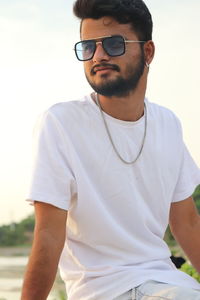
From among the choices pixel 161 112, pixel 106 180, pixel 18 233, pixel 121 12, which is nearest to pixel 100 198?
pixel 106 180

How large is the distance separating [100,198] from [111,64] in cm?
56

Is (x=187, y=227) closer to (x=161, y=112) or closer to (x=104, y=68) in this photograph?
(x=161, y=112)

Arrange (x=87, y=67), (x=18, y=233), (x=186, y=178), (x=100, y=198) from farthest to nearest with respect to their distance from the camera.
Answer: (x=18, y=233)
(x=186, y=178)
(x=87, y=67)
(x=100, y=198)

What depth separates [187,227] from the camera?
12.4 ft

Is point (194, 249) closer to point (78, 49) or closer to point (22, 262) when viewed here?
point (78, 49)

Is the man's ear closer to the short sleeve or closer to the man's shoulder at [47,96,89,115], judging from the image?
the man's shoulder at [47,96,89,115]

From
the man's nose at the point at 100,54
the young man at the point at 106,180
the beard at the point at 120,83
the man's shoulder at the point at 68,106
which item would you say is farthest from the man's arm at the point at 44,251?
the man's nose at the point at 100,54

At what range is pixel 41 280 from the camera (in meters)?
3.09

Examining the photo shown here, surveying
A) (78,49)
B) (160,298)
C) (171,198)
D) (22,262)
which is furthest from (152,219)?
(22,262)

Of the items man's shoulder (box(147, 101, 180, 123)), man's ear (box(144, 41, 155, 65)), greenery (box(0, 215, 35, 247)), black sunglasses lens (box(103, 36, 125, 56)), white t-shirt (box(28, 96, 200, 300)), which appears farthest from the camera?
greenery (box(0, 215, 35, 247))

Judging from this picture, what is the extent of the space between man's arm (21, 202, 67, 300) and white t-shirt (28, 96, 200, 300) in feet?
0.16

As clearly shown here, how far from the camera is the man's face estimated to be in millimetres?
3322

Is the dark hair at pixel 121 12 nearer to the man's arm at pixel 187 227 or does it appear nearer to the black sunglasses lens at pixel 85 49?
the black sunglasses lens at pixel 85 49

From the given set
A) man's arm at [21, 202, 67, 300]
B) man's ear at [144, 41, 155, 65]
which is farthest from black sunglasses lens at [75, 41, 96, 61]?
man's arm at [21, 202, 67, 300]
